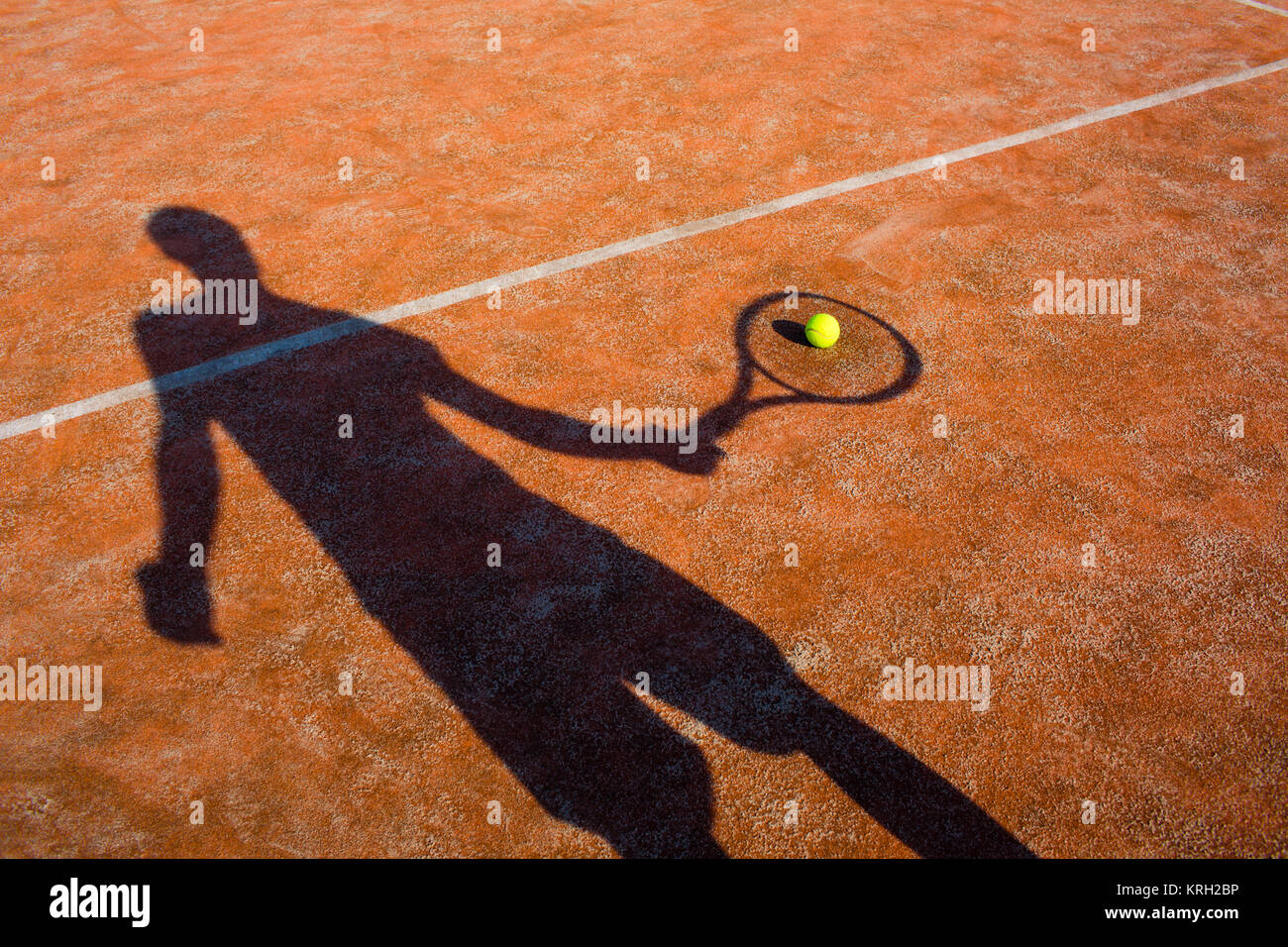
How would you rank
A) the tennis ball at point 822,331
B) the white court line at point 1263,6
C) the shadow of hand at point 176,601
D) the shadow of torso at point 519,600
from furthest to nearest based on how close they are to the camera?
the white court line at point 1263,6, the tennis ball at point 822,331, the shadow of hand at point 176,601, the shadow of torso at point 519,600

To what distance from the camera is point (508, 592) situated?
5547 mm

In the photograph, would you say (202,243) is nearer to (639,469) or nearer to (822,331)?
(639,469)

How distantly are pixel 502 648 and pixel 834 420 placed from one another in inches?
126

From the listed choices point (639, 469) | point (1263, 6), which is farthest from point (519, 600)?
point (1263, 6)

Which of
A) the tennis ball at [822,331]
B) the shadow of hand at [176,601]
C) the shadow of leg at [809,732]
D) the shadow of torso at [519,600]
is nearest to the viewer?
the shadow of leg at [809,732]

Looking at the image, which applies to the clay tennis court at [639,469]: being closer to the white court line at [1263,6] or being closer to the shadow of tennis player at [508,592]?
the shadow of tennis player at [508,592]

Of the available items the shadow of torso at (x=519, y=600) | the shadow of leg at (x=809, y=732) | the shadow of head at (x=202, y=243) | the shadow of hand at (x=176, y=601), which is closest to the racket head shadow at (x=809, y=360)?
the shadow of torso at (x=519, y=600)

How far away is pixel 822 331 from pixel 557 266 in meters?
2.71

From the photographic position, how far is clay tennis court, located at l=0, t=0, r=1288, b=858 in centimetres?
464

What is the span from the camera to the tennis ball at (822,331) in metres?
7.21

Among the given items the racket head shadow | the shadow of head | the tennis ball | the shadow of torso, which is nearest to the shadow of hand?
the shadow of torso

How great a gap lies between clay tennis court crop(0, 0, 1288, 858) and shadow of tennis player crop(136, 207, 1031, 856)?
3 centimetres

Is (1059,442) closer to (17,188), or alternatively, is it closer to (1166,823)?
(1166,823)

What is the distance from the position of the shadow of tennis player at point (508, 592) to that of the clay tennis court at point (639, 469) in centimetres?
3
